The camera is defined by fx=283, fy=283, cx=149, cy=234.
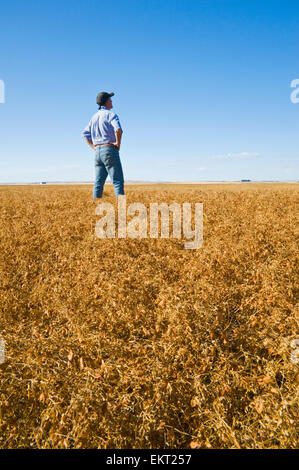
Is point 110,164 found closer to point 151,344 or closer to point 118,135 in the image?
point 118,135

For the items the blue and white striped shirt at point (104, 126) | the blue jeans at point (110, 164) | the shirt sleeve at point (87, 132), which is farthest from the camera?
the shirt sleeve at point (87, 132)

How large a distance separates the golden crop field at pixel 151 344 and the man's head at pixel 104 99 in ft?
18.0

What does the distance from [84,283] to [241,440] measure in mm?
2881

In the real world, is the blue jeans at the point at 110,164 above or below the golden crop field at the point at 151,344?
above

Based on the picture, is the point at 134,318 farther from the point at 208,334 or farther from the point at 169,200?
the point at 169,200

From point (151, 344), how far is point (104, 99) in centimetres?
→ 820

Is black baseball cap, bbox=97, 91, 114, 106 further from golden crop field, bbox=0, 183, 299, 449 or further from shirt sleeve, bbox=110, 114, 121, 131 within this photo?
golden crop field, bbox=0, 183, 299, 449

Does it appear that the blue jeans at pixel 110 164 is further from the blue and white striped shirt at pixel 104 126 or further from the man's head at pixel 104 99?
the man's head at pixel 104 99

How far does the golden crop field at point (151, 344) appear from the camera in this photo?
225cm

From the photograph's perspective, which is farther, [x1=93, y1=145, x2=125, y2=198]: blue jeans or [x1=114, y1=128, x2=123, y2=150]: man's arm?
[x1=93, y1=145, x2=125, y2=198]: blue jeans

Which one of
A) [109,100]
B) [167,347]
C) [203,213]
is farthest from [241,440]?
[109,100]

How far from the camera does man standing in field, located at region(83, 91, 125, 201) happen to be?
28.5ft

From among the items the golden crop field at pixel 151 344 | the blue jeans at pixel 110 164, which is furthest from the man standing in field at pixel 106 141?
the golden crop field at pixel 151 344

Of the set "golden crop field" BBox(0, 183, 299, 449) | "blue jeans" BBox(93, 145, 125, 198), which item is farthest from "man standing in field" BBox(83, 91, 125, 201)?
"golden crop field" BBox(0, 183, 299, 449)
